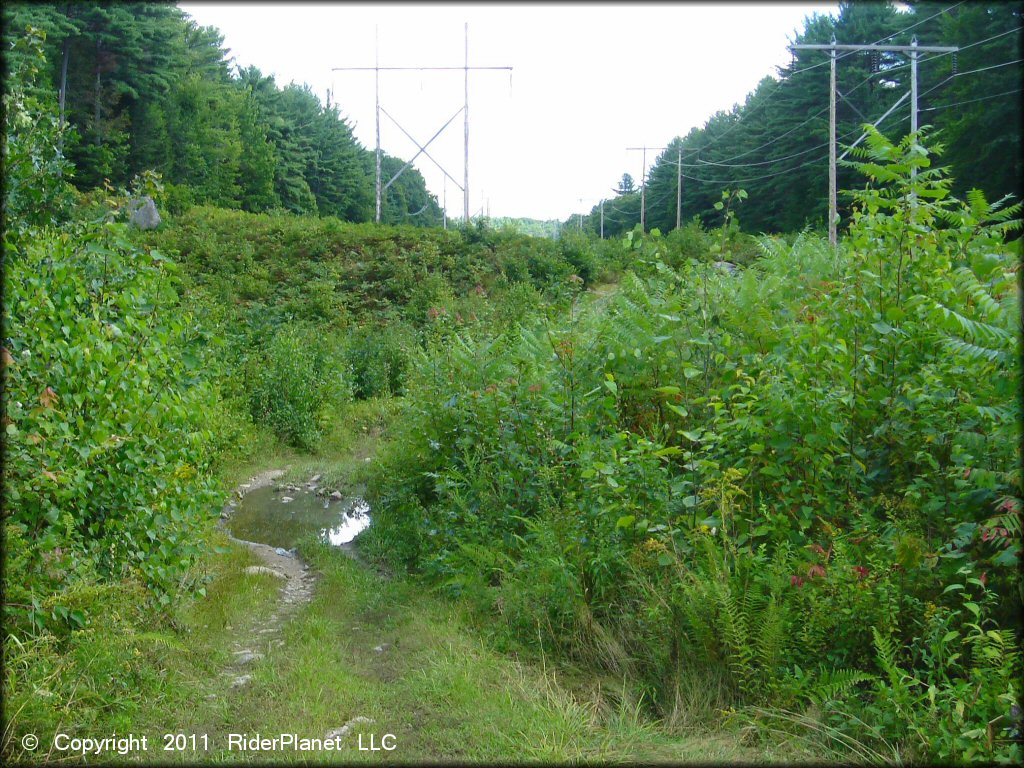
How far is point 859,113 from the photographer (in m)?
27.5

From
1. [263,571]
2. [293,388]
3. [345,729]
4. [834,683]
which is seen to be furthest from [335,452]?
[834,683]

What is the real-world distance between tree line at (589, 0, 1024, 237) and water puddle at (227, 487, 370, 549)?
7506mm

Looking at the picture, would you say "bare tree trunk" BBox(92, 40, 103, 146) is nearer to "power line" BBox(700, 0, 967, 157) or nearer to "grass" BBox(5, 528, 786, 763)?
"power line" BBox(700, 0, 967, 157)

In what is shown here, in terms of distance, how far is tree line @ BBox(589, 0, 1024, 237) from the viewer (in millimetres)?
18812

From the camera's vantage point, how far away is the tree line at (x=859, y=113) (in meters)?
18.8

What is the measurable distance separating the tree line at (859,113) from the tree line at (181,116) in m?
18.0

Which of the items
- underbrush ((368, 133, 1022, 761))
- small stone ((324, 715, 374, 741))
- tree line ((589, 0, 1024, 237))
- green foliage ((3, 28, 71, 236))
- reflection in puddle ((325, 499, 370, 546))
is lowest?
reflection in puddle ((325, 499, 370, 546))

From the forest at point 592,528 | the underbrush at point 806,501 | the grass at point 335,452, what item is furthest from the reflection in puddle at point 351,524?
the underbrush at point 806,501

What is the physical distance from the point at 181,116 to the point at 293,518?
3346 cm

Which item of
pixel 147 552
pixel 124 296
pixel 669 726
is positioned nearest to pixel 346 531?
pixel 147 552

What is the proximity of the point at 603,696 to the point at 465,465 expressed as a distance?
350cm

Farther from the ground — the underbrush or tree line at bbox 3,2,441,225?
tree line at bbox 3,2,441,225

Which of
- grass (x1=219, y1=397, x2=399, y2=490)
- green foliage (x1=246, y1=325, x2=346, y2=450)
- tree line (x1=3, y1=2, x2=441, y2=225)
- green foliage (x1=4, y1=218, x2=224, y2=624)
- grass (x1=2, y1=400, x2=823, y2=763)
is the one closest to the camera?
grass (x1=2, y1=400, x2=823, y2=763)

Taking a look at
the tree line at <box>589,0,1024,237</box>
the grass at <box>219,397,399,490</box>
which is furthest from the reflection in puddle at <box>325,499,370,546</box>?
the tree line at <box>589,0,1024,237</box>
